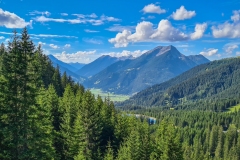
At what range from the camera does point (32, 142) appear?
24.6m

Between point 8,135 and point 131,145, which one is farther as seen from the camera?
point 131,145

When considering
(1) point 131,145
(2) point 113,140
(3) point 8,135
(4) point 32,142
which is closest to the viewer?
(3) point 8,135

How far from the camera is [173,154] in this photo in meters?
48.5

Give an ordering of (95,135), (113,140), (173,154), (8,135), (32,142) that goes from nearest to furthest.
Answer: (8,135) → (32,142) → (173,154) → (95,135) → (113,140)

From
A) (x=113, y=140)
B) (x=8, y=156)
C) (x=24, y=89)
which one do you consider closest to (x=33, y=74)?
(x=24, y=89)

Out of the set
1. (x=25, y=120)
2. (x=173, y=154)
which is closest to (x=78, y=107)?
(x=173, y=154)

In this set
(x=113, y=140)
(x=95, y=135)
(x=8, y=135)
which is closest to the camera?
(x=8, y=135)

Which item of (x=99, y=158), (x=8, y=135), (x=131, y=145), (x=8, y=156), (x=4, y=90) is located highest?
(x=4, y=90)

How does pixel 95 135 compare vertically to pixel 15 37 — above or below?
below

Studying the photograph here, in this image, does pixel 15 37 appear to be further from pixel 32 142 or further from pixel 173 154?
pixel 173 154

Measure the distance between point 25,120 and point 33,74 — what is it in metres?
5.08

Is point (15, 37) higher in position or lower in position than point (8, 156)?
higher

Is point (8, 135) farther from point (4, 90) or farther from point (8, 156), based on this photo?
point (4, 90)

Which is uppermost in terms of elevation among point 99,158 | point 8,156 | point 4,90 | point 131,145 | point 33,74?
point 33,74
